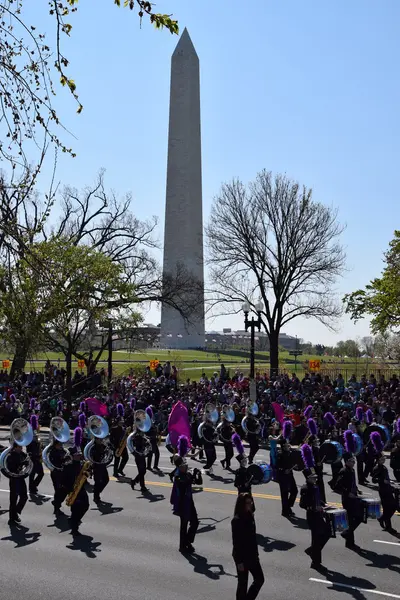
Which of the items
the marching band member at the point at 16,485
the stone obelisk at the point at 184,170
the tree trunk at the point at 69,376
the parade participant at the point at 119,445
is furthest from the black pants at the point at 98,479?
the stone obelisk at the point at 184,170

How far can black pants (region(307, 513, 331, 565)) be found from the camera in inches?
382

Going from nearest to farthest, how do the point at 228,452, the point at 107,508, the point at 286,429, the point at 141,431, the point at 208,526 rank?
the point at 208,526 < the point at 107,508 < the point at 286,429 < the point at 141,431 < the point at 228,452

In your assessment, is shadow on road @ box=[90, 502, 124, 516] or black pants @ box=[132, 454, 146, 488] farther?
black pants @ box=[132, 454, 146, 488]

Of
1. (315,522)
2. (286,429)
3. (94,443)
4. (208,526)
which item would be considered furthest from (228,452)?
(315,522)

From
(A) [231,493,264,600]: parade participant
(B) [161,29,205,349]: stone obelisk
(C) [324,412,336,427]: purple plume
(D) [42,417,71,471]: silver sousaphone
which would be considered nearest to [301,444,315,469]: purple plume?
(A) [231,493,264,600]: parade participant

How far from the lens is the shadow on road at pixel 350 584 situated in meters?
8.66

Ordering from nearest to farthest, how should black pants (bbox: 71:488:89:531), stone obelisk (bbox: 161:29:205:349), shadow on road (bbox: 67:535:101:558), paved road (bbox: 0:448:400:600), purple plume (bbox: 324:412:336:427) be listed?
paved road (bbox: 0:448:400:600) < shadow on road (bbox: 67:535:101:558) < black pants (bbox: 71:488:89:531) < purple plume (bbox: 324:412:336:427) < stone obelisk (bbox: 161:29:205:349)

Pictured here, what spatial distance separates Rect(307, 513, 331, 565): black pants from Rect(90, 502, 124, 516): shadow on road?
201 inches

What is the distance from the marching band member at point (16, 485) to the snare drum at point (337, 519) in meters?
6.00

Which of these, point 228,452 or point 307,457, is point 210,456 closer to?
point 228,452

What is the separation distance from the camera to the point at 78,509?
1199cm

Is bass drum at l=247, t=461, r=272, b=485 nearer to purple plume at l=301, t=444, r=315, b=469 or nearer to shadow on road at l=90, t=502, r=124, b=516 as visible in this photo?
purple plume at l=301, t=444, r=315, b=469

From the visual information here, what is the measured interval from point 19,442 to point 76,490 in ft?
7.01

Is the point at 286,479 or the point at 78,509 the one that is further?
the point at 286,479
